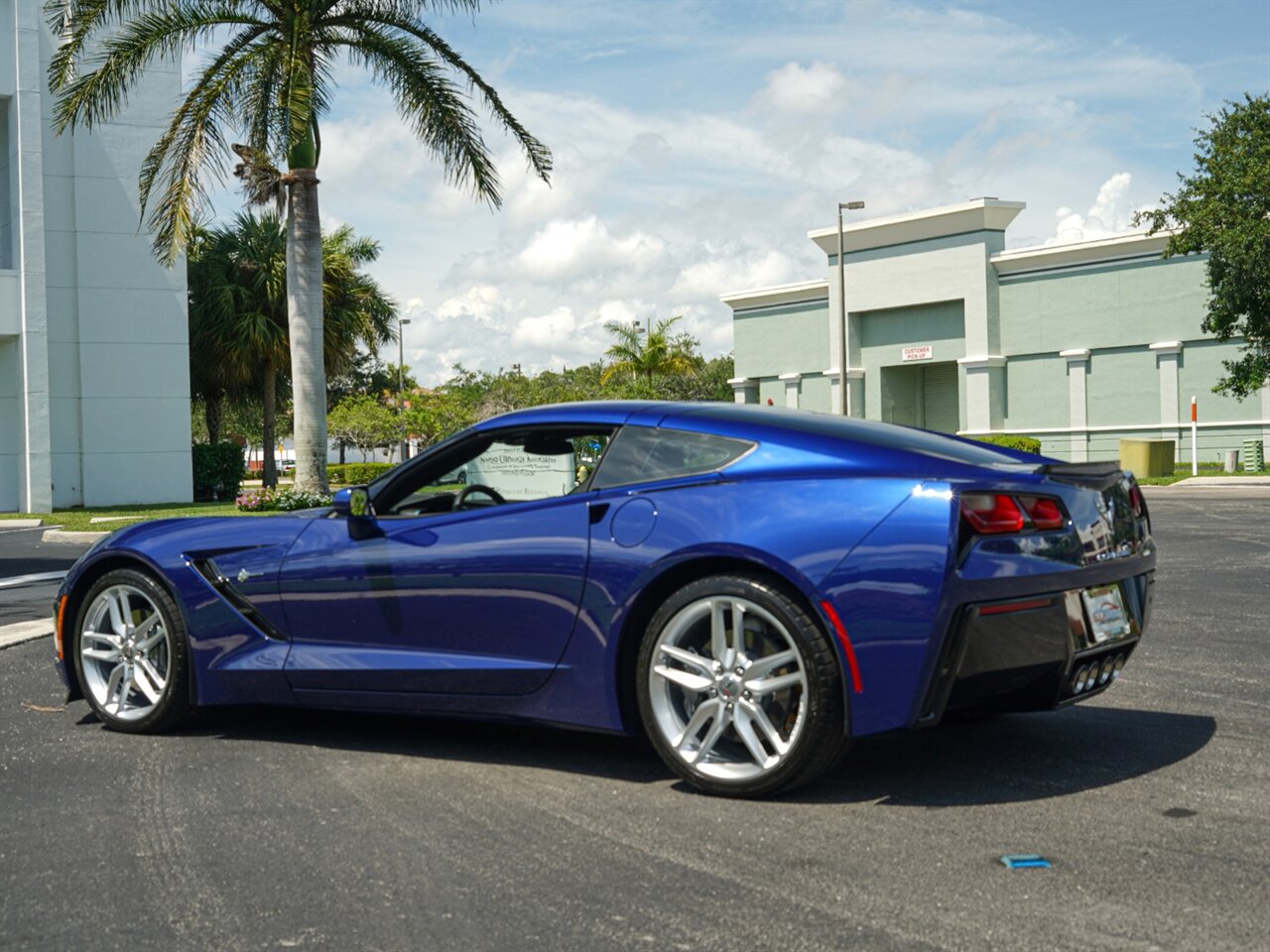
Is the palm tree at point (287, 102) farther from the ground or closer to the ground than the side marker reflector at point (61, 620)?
farther from the ground

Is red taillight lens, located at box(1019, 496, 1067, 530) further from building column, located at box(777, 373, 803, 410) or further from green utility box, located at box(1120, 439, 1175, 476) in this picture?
building column, located at box(777, 373, 803, 410)

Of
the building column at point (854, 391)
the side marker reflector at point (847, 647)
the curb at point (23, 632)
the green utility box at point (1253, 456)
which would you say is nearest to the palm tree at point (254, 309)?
the building column at point (854, 391)

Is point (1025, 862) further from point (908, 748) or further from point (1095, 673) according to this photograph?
point (908, 748)

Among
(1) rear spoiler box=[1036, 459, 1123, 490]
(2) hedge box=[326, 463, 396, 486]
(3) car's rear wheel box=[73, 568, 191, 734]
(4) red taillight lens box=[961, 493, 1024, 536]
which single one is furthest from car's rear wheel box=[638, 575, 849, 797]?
(2) hedge box=[326, 463, 396, 486]

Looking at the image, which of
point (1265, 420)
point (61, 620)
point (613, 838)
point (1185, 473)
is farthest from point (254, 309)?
point (613, 838)

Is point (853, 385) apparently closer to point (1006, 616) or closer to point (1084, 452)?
point (1084, 452)

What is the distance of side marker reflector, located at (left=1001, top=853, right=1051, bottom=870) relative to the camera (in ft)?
12.2

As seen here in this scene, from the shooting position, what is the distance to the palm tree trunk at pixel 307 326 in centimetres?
1956

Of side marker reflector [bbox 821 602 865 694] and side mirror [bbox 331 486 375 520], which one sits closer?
side marker reflector [bbox 821 602 865 694]

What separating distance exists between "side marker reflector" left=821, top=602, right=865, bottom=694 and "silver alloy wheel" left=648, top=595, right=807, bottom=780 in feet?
0.52

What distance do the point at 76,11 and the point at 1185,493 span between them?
2059 centimetres

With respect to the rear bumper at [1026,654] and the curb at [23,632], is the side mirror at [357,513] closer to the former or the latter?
the rear bumper at [1026,654]

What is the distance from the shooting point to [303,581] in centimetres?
534

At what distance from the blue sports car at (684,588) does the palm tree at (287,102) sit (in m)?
14.0
